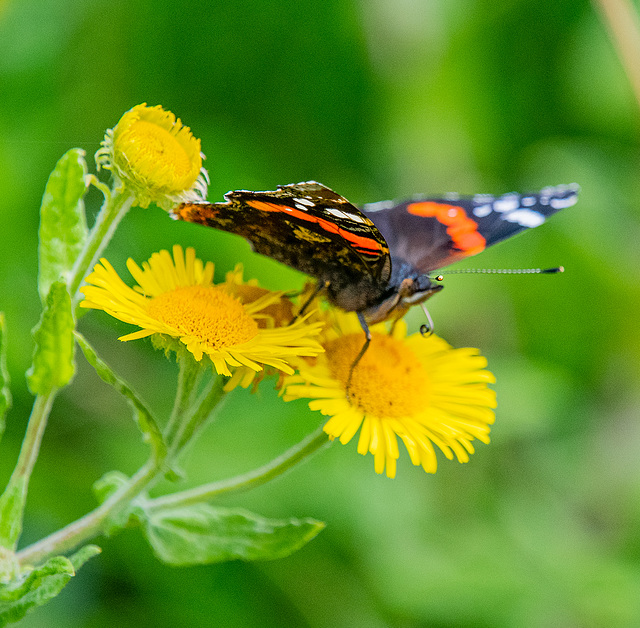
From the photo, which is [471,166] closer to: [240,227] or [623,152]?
[623,152]

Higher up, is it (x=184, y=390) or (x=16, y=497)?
(x=184, y=390)

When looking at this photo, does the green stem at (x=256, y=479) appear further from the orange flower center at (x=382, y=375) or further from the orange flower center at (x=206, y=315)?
the orange flower center at (x=206, y=315)

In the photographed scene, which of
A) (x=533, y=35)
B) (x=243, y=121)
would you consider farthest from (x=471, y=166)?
(x=243, y=121)

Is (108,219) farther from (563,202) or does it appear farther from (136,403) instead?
(563,202)

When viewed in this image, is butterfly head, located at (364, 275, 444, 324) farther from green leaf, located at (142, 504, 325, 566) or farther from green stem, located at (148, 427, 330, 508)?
green leaf, located at (142, 504, 325, 566)

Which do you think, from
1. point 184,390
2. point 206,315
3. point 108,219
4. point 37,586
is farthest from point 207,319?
point 37,586

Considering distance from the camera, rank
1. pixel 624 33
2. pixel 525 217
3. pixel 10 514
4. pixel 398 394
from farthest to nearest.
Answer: pixel 624 33 → pixel 525 217 → pixel 398 394 → pixel 10 514
